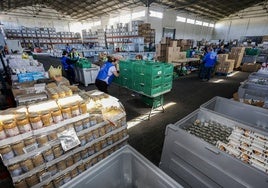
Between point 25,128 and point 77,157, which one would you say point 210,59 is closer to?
point 77,157

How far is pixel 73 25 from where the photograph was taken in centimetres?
2855

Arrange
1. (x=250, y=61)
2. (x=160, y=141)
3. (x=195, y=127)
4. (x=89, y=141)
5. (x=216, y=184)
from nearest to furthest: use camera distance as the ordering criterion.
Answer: (x=216, y=184), (x=195, y=127), (x=89, y=141), (x=160, y=141), (x=250, y=61)

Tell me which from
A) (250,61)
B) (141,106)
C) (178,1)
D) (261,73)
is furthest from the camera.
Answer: (178,1)

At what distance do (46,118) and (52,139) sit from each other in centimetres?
32

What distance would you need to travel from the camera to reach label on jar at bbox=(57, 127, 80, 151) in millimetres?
2011

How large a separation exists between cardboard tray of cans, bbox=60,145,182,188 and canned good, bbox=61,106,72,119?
1036mm

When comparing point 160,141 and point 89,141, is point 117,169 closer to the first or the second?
point 89,141

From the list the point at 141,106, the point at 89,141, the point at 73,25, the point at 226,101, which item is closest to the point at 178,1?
the point at 141,106

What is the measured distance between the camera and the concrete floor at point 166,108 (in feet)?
11.6

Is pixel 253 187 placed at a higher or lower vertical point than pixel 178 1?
lower

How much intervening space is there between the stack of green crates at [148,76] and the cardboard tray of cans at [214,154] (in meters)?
2.12

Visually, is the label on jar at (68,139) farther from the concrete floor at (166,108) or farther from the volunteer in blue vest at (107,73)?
the volunteer in blue vest at (107,73)

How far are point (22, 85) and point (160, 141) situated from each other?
3737mm

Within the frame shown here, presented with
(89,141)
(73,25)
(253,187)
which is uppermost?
(73,25)
